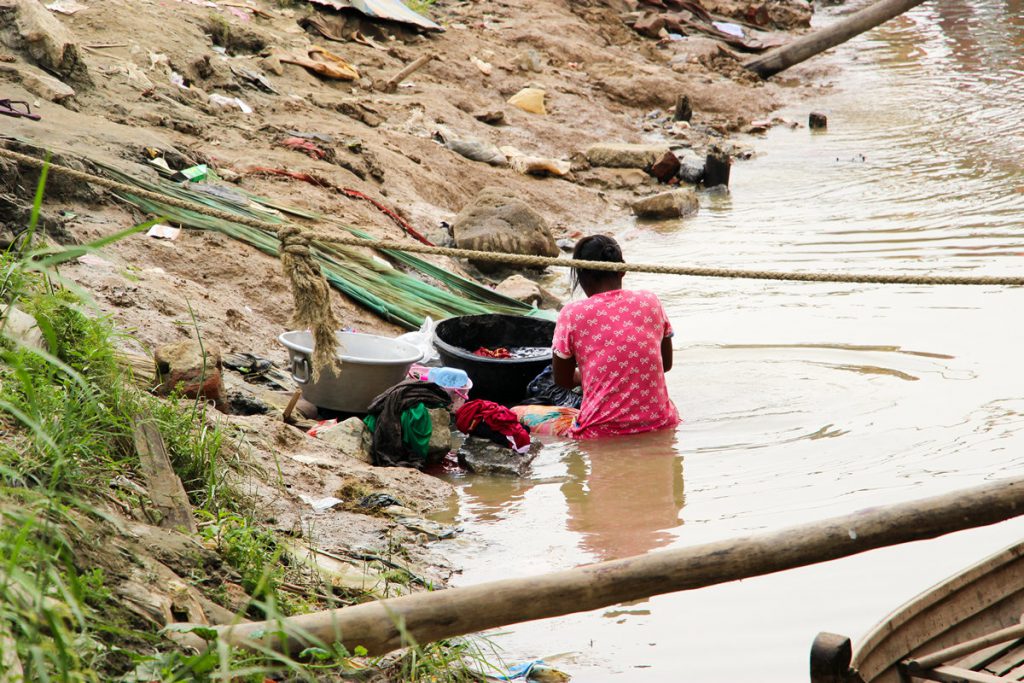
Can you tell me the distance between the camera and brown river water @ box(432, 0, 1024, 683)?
3.30m

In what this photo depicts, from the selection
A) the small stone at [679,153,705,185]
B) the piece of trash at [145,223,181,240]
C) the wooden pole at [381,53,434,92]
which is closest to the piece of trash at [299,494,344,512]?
the piece of trash at [145,223,181,240]

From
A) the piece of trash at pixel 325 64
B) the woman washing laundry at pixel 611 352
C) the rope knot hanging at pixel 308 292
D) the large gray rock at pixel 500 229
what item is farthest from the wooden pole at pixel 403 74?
the rope knot hanging at pixel 308 292

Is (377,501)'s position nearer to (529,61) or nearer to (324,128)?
(324,128)

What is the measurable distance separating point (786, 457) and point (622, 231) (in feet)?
18.2

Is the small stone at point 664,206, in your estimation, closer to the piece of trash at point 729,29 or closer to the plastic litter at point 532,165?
the plastic litter at point 532,165

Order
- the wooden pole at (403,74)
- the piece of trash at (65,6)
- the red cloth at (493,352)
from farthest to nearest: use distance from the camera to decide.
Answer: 1. the wooden pole at (403,74)
2. the piece of trash at (65,6)
3. the red cloth at (493,352)

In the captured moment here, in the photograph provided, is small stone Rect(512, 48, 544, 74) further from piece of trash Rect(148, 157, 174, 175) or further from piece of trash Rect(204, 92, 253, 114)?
piece of trash Rect(148, 157, 174, 175)

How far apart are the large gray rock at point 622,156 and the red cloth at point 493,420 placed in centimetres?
715

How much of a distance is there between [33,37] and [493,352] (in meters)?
4.15

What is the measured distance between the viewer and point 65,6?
29.6 feet

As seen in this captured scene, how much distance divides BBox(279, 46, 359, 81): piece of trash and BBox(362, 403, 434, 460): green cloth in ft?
21.8

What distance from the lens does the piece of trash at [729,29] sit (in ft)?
61.5

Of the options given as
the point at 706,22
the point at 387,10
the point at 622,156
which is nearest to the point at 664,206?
the point at 622,156

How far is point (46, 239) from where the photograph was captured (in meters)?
4.75
